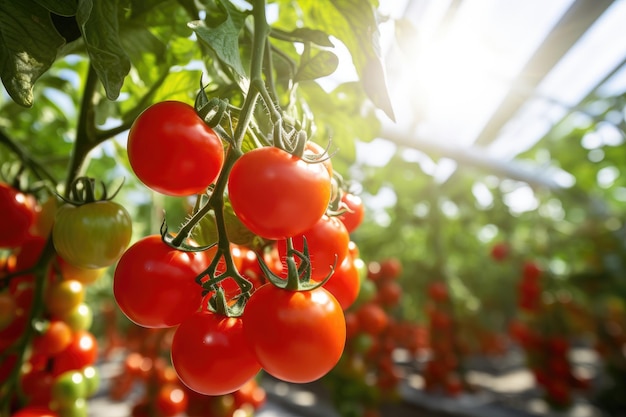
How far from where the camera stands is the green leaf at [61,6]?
40 cm

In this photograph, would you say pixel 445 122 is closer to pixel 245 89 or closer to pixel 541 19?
pixel 541 19

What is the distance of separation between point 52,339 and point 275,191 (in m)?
0.53

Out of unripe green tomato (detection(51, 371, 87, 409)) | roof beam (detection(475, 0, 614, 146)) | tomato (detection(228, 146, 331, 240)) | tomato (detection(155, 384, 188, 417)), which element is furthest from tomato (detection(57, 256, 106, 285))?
roof beam (detection(475, 0, 614, 146))

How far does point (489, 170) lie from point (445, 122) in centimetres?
39

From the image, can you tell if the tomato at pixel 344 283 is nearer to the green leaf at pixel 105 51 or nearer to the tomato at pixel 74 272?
the green leaf at pixel 105 51

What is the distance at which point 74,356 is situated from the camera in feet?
2.27

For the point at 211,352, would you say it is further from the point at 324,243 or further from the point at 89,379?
the point at 89,379

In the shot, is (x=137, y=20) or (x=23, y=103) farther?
(x=137, y=20)

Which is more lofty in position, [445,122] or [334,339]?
[334,339]

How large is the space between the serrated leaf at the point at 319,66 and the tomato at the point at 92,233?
0.89ft

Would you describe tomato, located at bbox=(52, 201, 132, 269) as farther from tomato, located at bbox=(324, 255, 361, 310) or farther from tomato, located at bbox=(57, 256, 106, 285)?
tomato, located at bbox=(324, 255, 361, 310)

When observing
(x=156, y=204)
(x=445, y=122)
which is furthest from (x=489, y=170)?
(x=156, y=204)

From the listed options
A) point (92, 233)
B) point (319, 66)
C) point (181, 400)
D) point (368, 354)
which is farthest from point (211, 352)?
point (368, 354)

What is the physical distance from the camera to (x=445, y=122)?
2.32 meters
